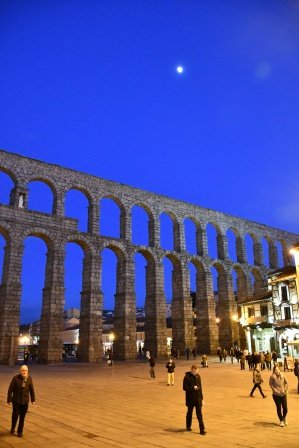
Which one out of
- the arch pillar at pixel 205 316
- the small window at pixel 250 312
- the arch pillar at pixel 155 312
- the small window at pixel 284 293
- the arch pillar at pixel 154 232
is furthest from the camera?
the arch pillar at pixel 205 316

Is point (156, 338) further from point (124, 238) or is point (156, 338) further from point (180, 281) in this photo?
point (124, 238)

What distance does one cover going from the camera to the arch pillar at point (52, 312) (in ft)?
120

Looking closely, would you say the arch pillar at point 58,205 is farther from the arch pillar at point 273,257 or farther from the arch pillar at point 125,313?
the arch pillar at point 273,257

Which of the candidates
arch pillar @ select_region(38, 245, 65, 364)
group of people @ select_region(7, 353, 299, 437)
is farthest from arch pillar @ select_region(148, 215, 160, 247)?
group of people @ select_region(7, 353, 299, 437)

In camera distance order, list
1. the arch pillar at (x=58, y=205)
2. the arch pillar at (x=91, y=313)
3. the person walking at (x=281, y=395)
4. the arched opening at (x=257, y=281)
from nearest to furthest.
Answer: the person walking at (x=281, y=395) < the arch pillar at (x=91, y=313) < the arch pillar at (x=58, y=205) < the arched opening at (x=257, y=281)

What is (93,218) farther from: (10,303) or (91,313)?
(10,303)

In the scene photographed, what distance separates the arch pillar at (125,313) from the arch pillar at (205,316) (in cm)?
1126

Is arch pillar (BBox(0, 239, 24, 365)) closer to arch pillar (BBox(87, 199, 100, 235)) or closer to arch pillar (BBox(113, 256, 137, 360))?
arch pillar (BBox(87, 199, 100, 235))

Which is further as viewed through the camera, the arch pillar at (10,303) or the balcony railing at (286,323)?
the balcony railing at (286,323)

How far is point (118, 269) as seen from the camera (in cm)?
4481

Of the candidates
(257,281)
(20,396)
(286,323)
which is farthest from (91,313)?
(20,396)

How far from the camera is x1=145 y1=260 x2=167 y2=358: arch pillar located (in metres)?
44.3

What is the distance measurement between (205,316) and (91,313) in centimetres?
1706

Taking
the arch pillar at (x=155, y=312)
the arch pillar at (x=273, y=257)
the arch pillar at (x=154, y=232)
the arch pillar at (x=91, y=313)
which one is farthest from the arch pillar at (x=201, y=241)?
the arch pillar at (x=91, y=313)
